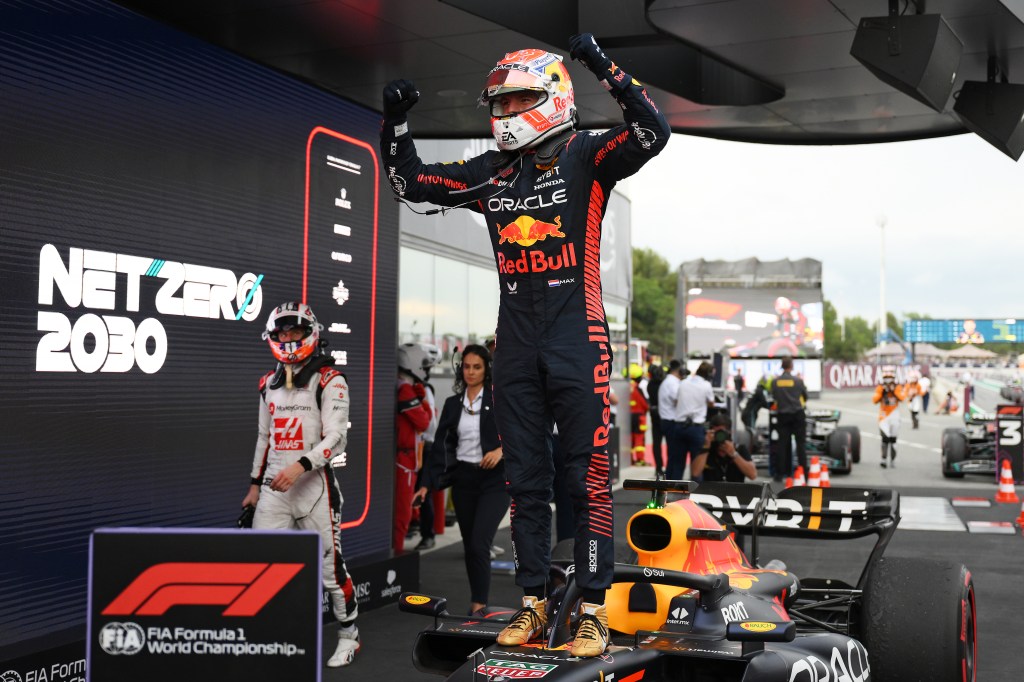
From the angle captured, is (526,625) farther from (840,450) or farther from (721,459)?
(840,450)

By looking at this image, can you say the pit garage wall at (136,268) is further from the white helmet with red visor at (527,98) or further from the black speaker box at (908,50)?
the black speaker box at (908,50)

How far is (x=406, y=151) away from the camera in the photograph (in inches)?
140

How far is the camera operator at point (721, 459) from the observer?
907cm

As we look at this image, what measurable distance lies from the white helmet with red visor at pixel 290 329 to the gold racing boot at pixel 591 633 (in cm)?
237

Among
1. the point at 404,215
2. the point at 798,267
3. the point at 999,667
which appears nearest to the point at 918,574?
the point at 999,667

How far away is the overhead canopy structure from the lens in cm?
562

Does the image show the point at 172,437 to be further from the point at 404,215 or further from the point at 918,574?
the point at 404,215

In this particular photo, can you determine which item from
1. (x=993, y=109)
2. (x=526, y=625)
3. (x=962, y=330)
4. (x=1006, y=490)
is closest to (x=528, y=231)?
(x=526, y=625)

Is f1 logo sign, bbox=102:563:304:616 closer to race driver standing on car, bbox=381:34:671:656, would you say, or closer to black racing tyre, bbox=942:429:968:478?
race driver standing on car, bbox=381:34:671:656

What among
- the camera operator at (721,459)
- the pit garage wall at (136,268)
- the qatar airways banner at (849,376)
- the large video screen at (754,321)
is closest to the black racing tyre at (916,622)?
the pit garage wall at (136,268)

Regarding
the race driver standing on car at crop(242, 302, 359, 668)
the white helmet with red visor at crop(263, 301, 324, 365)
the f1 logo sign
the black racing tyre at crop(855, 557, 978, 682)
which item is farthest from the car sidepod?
the white helmet with red visor at crop(263, 301, 324, 365)

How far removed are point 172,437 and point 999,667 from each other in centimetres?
438

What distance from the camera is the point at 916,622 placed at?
14.0 feet

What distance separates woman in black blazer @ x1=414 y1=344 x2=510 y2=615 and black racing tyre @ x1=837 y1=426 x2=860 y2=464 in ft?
37.7
